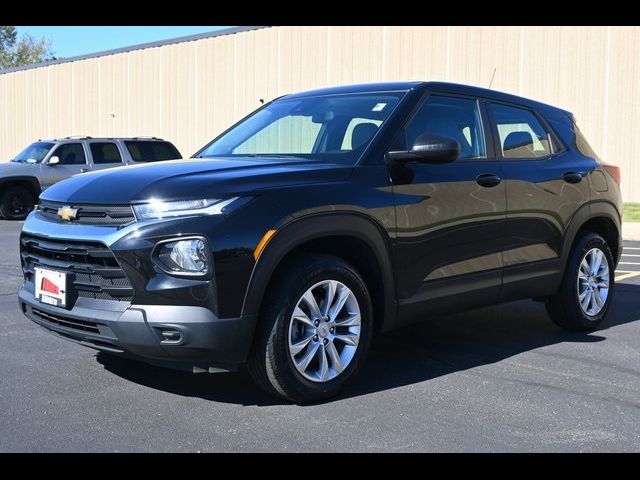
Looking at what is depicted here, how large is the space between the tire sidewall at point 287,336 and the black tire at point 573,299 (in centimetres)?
222

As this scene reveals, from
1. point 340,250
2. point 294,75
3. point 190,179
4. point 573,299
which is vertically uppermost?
point 294,75

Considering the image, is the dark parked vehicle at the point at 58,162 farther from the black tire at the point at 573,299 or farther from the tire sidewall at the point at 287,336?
the tire sidewall at the point at 287,336

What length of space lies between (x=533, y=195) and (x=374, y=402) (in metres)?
2.12

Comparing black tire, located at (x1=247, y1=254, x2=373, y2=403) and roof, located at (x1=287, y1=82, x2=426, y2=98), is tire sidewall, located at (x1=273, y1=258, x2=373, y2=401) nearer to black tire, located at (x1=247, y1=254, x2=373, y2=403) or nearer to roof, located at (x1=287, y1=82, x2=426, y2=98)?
black tire, located at (x1=247, y1=254, x2=373, y2=403)

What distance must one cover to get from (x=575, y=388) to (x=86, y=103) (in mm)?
28587

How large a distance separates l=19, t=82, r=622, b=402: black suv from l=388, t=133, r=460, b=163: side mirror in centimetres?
1

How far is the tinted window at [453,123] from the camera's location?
514 centimetres

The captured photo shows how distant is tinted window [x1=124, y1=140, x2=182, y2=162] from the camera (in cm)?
1688

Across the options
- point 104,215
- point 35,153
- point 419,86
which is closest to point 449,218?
point 419,86

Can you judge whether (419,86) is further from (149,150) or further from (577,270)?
(149,150)

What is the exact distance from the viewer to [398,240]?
473 centimetres

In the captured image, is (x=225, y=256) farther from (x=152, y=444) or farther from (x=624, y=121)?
(x=624, y=121)

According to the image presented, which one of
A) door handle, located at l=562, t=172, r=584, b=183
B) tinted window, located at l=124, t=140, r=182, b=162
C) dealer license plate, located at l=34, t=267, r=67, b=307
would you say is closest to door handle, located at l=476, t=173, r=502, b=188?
door handle, located at l=562, t=172, r=584, b=183

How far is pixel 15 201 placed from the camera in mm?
17047
